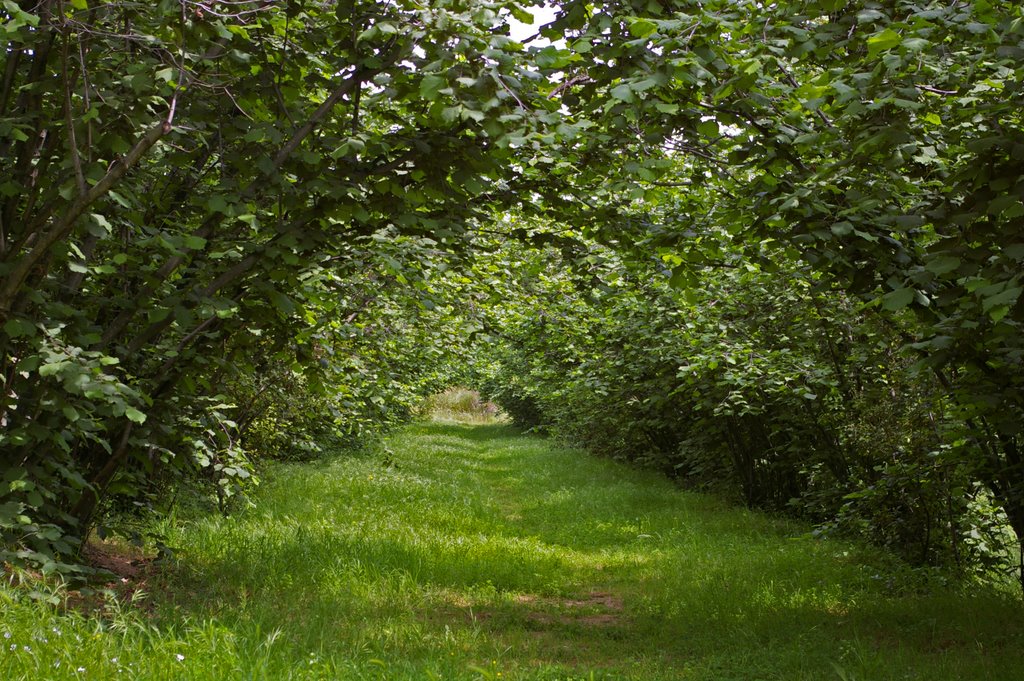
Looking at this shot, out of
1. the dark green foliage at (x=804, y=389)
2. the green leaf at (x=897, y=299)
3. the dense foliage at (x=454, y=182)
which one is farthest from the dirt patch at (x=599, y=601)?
the green leaf at (x=897, y=299)

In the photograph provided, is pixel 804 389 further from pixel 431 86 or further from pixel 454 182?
pixel 431 86

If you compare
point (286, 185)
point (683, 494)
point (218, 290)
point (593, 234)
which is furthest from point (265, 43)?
point (683, 494)

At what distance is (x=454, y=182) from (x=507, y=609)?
3861mm

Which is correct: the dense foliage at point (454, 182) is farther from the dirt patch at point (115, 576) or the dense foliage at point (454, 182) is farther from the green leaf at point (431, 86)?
the dirt patch at point (115, 576)

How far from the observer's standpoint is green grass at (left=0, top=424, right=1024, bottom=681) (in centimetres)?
430

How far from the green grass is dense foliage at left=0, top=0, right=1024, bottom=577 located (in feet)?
3.15

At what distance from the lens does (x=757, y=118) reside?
203 inches

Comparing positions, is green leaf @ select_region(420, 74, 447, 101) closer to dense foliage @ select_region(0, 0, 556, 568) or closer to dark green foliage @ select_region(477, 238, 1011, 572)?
dense foliage @ select_region(0, 0, 556, 568)

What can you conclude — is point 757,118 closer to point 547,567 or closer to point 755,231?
point 755,231

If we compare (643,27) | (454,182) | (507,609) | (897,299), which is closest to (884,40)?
(643,27)

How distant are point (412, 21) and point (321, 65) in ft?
2.59

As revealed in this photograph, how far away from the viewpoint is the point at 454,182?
4773mm

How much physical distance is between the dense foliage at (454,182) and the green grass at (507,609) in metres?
0.96

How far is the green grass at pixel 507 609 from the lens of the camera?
4.30 metres
